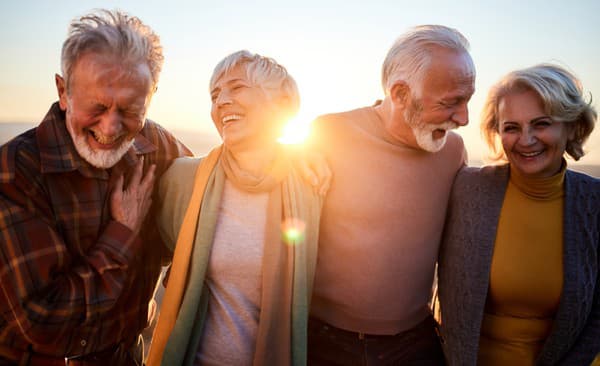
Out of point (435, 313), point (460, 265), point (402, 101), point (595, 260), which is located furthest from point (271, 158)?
point (595, 260)

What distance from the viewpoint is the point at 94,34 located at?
5.91ft

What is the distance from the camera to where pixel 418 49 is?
2342 mm

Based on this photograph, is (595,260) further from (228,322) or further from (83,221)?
(83,221)

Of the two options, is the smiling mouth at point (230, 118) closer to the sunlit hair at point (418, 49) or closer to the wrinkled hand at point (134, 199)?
the wrinkled hand at point (134, 199)

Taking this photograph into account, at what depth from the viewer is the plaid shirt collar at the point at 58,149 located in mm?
1805

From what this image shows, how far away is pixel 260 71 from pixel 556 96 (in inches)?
61.3

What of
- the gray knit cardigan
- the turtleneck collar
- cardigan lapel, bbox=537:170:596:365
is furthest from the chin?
cardigan lapel, bbox=537:170:596:365

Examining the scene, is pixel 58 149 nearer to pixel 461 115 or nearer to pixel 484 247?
pixel 461 115

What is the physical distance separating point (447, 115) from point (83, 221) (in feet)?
Answer: 6.53

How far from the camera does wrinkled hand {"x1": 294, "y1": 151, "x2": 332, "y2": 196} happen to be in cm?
233

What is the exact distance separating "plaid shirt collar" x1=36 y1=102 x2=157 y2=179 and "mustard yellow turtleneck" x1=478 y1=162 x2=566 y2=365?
2.18 metres

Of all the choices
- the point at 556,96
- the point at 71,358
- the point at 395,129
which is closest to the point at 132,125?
the point at 71,358

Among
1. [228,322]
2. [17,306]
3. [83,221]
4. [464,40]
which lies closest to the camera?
[17,306]

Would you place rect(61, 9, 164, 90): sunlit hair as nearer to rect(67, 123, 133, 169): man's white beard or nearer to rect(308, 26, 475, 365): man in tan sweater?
rect(67, 123, 133, 169): man's white beard
